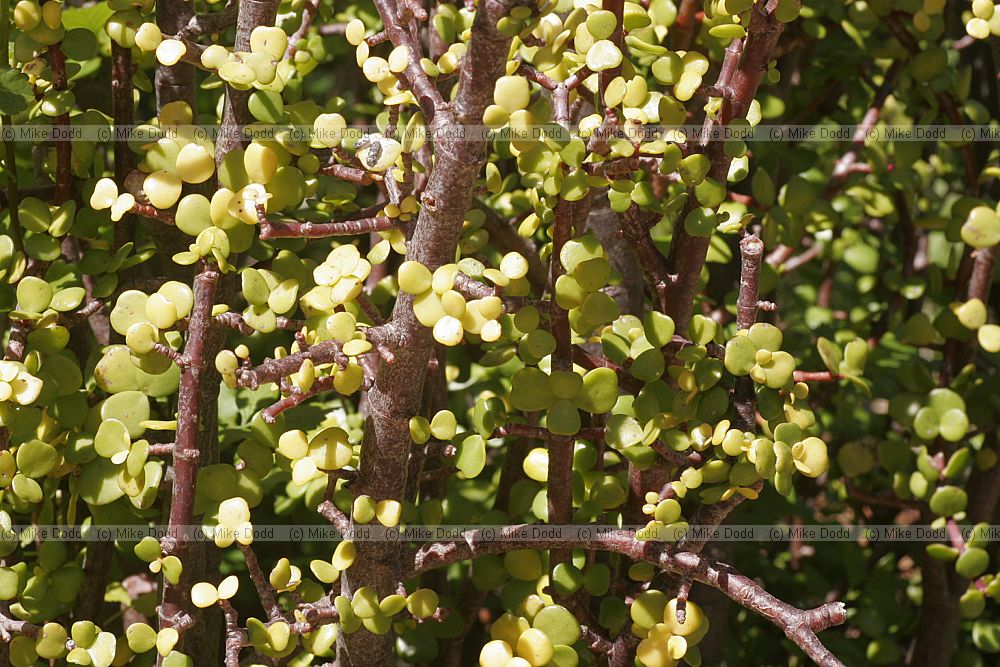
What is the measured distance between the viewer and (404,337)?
62 cm

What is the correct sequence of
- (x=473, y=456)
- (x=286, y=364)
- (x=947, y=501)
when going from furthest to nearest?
(x=947, y=501)
(x=473, y=456)
(x=286, y=364)

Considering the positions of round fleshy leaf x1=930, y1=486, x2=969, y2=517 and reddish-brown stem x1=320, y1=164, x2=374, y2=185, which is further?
round fleshy leaf x1=930, y1=486, x2=969, y2=517

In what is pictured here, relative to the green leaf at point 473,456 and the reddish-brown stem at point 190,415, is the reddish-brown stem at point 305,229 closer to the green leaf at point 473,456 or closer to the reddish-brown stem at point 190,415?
the reddish-brown stem at point 190,415

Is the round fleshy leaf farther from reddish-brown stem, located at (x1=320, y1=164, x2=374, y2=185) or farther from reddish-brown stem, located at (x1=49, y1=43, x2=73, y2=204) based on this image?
reddish-brown stem, located at (x1=49, y1=43, x2=73, y2=204)

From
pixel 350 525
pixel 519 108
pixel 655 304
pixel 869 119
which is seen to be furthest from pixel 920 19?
pixel 350 525

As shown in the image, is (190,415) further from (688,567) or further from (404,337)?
(688,567)

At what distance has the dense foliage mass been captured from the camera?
606 millimetres

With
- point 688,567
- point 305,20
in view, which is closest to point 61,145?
point 305,20

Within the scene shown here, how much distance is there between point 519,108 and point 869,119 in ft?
2.24

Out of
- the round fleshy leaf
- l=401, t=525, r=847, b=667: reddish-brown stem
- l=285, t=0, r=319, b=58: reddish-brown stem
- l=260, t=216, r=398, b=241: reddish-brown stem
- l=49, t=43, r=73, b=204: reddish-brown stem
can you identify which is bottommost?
the round fleshy leaf

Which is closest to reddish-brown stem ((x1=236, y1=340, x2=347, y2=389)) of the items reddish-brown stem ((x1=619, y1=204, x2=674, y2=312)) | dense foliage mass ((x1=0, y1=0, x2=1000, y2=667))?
dense foliage mass ((x1=0, y1=0, x2=1000, y2=667))

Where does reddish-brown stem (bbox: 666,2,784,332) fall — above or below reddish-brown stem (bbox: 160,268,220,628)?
above

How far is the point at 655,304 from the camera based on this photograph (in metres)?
0.74

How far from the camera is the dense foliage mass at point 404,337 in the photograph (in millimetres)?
606
